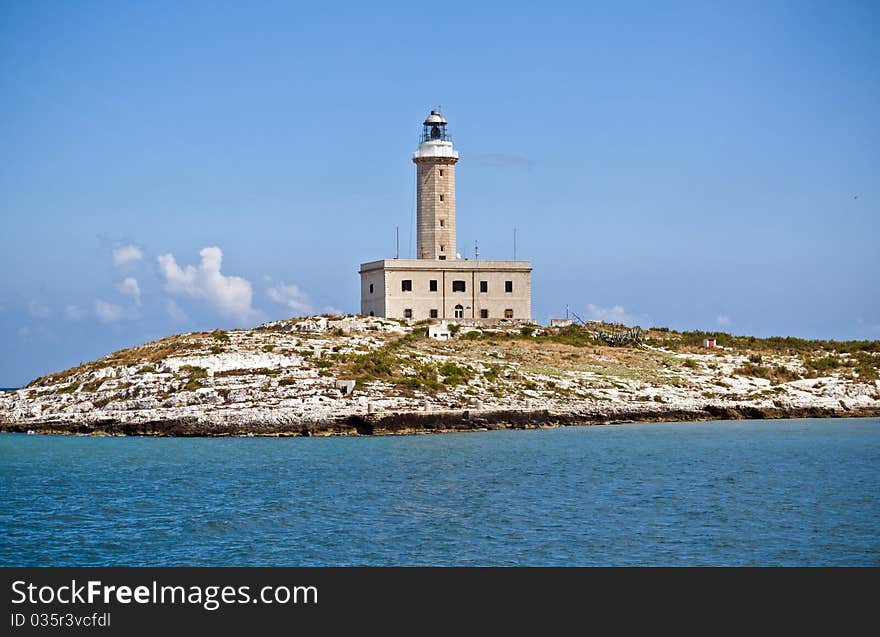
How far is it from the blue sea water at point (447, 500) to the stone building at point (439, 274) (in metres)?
25.5

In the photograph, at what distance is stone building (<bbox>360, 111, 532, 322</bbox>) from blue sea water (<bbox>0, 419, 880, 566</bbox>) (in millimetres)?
25487

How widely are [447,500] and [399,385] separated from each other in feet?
79.6

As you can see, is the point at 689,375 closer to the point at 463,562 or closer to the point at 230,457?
the point at 230,457

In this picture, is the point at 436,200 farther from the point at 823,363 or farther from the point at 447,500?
the point at 447,500

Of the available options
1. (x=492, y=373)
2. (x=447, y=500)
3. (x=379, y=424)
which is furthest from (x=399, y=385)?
(x=447, y=500)

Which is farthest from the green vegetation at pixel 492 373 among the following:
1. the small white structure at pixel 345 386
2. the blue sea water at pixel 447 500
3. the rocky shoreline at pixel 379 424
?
the blue sea water at pixel 447 500

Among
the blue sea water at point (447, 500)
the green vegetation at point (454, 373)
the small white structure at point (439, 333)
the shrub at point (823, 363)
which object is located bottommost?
the blue sea water at point (447, 500)

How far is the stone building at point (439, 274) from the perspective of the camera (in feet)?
248

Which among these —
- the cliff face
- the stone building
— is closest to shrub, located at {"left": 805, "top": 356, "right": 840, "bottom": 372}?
the cliff face

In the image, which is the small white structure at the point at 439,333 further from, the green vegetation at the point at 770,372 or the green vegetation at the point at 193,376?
the green vegetation at the point at 770,372
